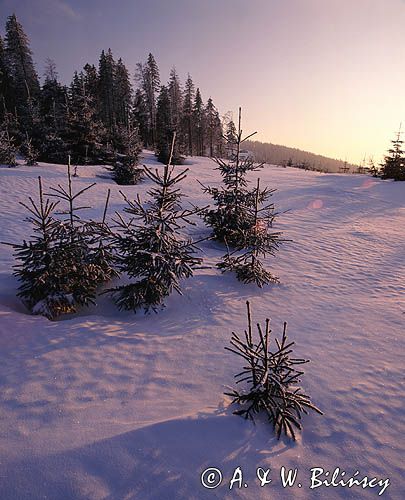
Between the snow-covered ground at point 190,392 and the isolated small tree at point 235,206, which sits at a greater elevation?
the isolated small tree at point 235,206

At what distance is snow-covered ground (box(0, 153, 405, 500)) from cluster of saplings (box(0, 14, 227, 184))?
16.2m

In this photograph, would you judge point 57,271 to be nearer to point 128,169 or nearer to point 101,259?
point 101,259

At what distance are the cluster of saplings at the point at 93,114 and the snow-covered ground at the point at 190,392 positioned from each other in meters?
16.2

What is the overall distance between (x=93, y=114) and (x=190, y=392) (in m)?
43.5

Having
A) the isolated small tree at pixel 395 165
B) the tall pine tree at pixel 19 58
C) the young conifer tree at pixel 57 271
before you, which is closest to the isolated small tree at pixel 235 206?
the young conifer tree at pixel 57 271

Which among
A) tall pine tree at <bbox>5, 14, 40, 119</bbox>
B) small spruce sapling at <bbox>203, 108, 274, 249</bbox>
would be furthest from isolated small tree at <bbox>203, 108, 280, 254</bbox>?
tall pine tree at <bbox>5, 14, 40, 119</bbox>

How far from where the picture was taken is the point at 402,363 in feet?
18.7

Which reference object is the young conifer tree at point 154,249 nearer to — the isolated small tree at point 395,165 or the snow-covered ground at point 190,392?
the snow-covered ground at point 190,392

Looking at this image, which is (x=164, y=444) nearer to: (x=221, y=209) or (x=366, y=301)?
(x=366, y=301)

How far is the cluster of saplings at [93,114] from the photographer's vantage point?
26516mm

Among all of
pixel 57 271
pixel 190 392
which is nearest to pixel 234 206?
pixel 57 271

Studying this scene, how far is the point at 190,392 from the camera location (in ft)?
15.3

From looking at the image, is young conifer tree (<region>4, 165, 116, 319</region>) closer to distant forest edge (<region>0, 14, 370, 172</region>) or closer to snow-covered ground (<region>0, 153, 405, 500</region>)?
snow-covered ground (<region>0, 153, 405, 500</region>)

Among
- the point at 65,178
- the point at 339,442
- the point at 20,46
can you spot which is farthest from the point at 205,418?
the point at 20,46
